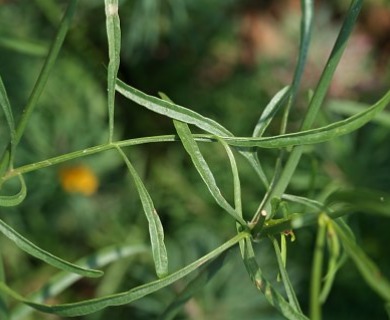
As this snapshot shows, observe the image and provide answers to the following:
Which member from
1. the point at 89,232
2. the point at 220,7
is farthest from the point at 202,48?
the point at 89,232

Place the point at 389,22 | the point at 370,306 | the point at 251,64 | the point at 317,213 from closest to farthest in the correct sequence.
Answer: the point at 317,213 < the point at 370,306 < the point at 251,64 < the point at 389,22

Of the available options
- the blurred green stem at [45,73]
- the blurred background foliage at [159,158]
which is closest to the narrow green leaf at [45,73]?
the blurred green stem at [45,73]

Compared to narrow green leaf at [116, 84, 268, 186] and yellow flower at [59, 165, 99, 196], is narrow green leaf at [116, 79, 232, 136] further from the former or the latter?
yellow flower at [59, 165, 99, 196]

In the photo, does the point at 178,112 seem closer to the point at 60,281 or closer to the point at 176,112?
the point at 176,112

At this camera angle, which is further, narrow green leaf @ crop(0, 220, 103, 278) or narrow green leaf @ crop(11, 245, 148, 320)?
narrow green leaf @ crop(11, 245, 148, 320)

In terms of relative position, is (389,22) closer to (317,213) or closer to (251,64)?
(251,64)

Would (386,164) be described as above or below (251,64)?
below

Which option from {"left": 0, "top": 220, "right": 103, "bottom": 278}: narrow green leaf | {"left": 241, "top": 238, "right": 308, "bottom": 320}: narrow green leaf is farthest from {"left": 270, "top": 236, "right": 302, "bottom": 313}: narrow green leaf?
{"left": 0, "top": 220, "right": 103, "bottom": 278}: narrow green leaf

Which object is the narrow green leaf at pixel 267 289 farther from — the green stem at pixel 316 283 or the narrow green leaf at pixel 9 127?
the narrow green leaf at pixel 9 127
